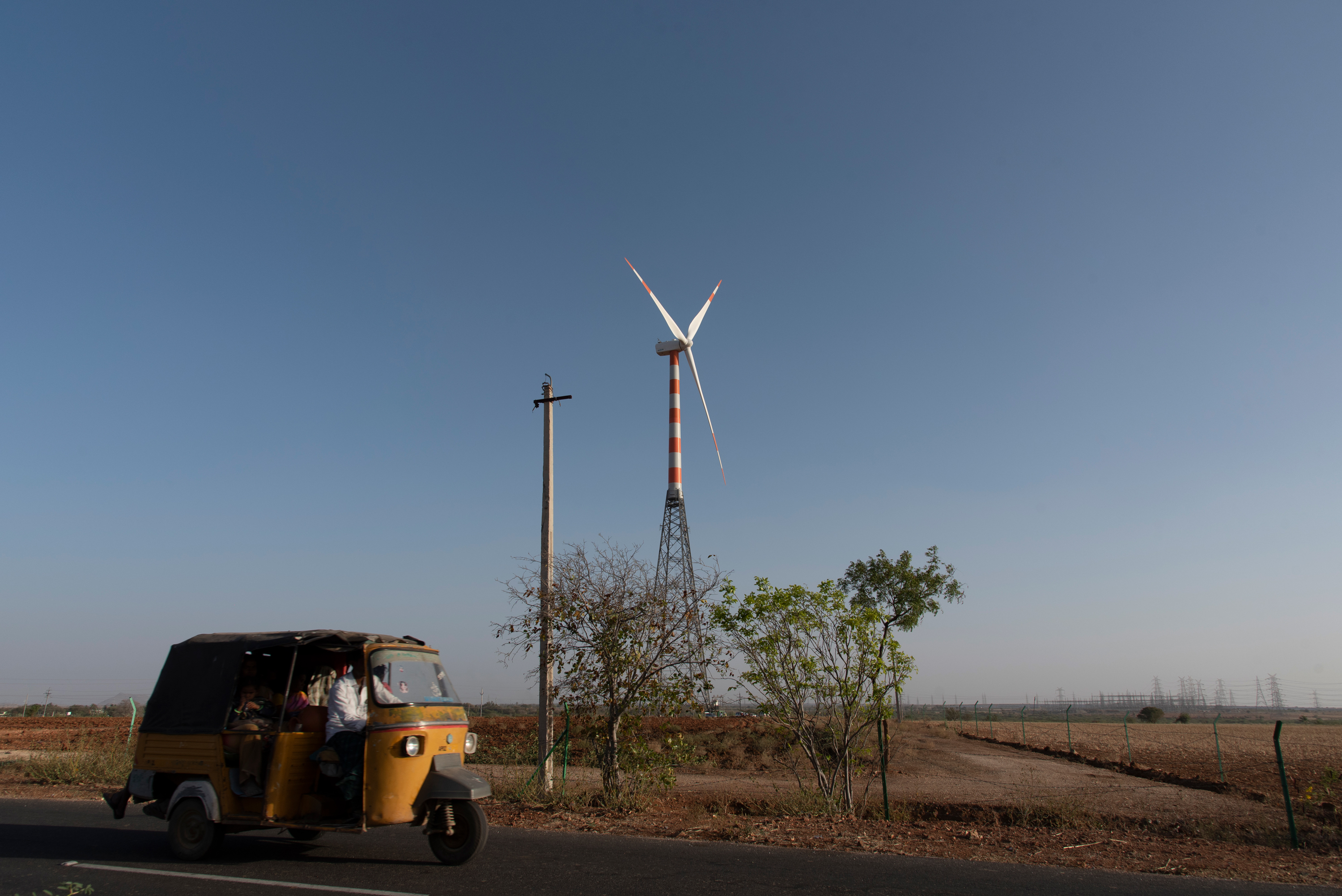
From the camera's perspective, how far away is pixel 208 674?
8.78 meters

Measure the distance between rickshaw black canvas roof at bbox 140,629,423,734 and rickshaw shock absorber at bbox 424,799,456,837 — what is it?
1.95 metres

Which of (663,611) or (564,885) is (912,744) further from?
(564,885)

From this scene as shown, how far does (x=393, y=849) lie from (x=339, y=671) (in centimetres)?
228

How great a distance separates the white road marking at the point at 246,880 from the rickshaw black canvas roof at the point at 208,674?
1.40m

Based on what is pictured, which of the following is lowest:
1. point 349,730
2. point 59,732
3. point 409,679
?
point 59,732

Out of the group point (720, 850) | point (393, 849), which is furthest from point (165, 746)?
point (720, 850)

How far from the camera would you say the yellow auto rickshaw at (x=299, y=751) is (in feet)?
26.0

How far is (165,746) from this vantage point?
870 centimetres

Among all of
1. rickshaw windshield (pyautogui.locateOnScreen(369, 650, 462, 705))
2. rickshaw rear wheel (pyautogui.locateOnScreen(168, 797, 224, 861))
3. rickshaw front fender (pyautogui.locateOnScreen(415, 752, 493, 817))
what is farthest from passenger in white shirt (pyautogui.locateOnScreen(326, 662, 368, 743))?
rickshaw rear wheel (pyautogui.locateOnScreen(168, 797, 224, 861))

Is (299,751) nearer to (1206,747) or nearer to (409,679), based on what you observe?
(409,679)

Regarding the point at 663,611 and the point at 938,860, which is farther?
the point at 663,611

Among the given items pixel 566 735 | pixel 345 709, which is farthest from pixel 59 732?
pixel 345 709

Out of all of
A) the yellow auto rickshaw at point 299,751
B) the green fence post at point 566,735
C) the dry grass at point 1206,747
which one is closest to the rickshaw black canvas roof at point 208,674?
the yellow auto rickshaw at point 299,751

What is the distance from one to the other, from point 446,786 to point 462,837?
0.77 m
